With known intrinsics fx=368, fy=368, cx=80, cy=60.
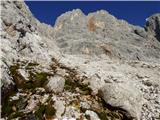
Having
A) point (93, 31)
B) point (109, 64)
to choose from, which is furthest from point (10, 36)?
point (93, 31)

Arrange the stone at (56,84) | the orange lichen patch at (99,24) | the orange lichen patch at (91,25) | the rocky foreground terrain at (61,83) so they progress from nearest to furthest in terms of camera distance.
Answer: the rocky foreground terrain at (61,83) → the stone at (56,84) → the orange lichen patch at (91,25) → the orange lichen patch at (99,24)

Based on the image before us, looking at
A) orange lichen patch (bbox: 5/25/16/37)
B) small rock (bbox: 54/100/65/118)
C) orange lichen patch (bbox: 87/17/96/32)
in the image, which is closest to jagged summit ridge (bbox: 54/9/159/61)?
orange lichen patch (bbox: 87/17/96/32)

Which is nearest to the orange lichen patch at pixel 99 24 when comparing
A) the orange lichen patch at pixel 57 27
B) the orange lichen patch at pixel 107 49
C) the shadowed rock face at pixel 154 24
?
the orange lichen patch at pixel 57 27

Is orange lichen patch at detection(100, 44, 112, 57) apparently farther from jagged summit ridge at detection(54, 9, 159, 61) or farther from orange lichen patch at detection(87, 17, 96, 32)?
orange lichen patch at detection(87, 17, 96, 32)

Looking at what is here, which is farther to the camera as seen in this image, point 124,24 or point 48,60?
point 124,24

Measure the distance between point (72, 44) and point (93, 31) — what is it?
11.5m

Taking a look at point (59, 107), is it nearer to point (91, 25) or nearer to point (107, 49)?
point (107, 49)

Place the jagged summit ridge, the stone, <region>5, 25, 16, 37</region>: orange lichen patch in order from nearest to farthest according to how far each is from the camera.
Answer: the stone, <region>5, 25, 16, 37</region>: orange lichen patch, the jagged summit ridge

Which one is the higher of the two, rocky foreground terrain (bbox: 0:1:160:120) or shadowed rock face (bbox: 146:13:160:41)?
shadowed rock face (bbox: 146:13:160:41)

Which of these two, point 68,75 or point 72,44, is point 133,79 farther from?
point 72,44

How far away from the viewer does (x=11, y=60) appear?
36.8 m

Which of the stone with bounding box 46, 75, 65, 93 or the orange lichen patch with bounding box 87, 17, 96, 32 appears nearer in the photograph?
the stone with bounding box 46, 75, 65, 93

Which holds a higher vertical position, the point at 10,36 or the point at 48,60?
the point at 10,36

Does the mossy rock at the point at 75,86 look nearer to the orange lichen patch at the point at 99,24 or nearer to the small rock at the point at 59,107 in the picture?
the small rock at the point at 59,107
